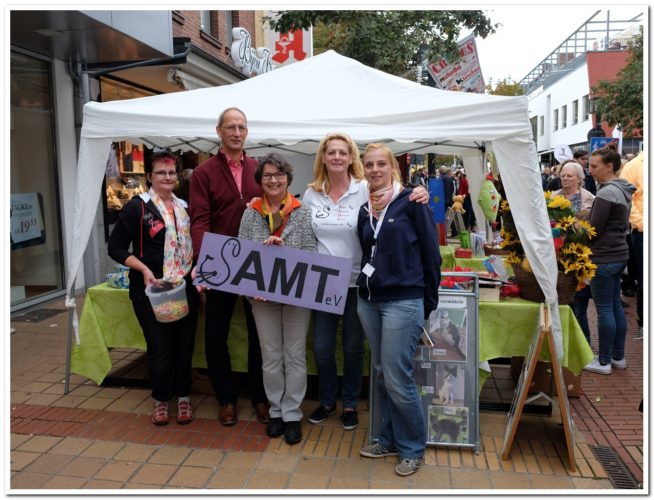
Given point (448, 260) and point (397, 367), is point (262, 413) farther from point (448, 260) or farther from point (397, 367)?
point (448, 260)

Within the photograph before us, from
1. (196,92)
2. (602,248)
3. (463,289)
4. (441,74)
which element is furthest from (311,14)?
(463,289)

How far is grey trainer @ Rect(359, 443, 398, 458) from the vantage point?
3527 mm

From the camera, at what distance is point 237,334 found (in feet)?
14.5

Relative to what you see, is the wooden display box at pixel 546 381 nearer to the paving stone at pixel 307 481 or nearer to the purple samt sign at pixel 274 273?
the purple samt sign at pixel 274 273

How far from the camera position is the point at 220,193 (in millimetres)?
3881

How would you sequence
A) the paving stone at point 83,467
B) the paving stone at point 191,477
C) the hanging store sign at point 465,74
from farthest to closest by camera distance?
the hanging store sign at point 465,74
the paving stone at point 83,467
the paving stone at point 191,477

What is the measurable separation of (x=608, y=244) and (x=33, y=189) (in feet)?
22.7

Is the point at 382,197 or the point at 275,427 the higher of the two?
the point at 382,197

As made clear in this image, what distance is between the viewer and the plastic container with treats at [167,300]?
377 cm

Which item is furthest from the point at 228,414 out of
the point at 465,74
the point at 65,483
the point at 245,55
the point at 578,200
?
the point at 245,55

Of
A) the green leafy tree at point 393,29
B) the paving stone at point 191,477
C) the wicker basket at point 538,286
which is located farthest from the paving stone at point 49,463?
the green leafy tree at point 393,29

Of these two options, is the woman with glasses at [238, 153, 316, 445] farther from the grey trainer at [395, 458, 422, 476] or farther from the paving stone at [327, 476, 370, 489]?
the grey trainer at [395, 458, 422, 476]

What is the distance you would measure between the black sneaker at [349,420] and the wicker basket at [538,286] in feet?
4.84
